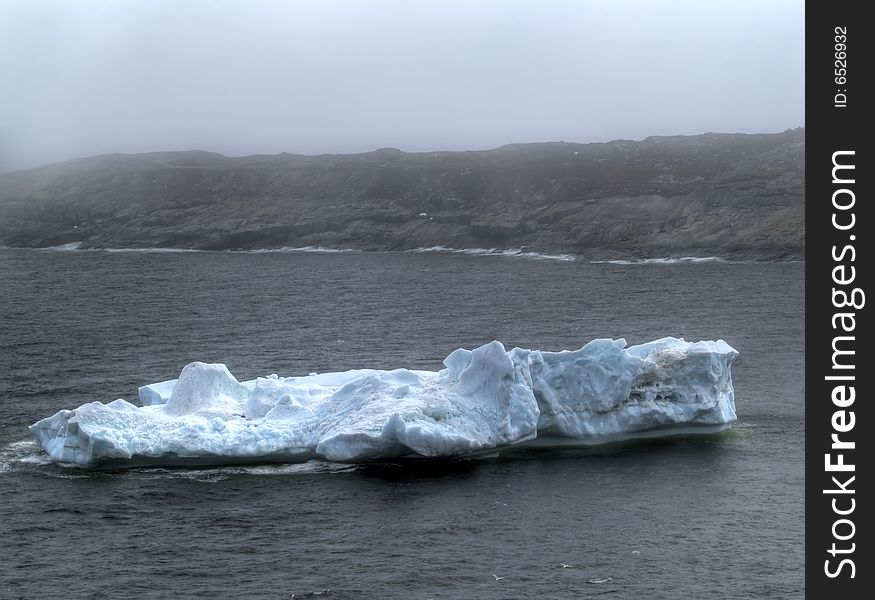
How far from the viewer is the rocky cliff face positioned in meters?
92.4

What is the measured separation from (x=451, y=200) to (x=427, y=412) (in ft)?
270

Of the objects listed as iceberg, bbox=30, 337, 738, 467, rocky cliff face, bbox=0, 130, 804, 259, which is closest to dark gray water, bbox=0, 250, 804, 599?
iceberg, bbox=30, 337, 738, 467

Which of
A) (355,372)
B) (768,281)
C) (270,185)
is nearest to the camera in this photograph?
(355,372)

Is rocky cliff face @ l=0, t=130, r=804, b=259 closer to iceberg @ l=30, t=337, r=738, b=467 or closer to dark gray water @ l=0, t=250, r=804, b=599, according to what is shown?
dark gray water @ l=0, t=250, r=804, b=599

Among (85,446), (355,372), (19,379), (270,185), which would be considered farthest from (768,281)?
(270,185)

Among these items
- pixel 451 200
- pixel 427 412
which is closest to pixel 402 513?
pixel 427 412

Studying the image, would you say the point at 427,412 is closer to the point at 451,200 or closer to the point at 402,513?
the point at 402,513

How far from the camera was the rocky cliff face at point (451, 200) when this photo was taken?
3637 inches

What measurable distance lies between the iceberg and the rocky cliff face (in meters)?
54.2

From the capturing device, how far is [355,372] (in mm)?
34531

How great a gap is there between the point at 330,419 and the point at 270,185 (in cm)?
9527

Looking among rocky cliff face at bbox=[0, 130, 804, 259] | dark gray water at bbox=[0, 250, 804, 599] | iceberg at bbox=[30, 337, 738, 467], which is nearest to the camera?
dark gray water at bbox=[0, 250, 804, 599]
